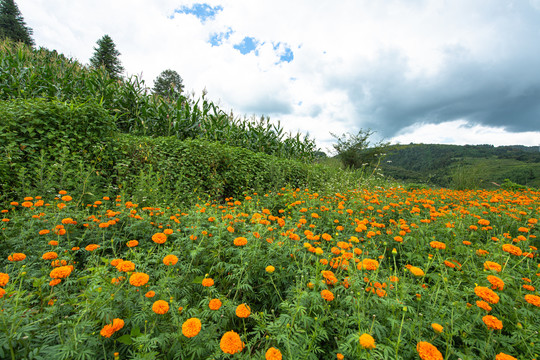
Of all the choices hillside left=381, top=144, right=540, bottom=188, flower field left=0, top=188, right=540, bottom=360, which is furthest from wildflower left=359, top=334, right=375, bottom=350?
hillside left=381, top=144, right=540, bottom=188

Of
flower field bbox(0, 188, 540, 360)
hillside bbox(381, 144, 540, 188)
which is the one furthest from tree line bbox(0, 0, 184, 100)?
hillside bbox(381, 144, 540, 188)

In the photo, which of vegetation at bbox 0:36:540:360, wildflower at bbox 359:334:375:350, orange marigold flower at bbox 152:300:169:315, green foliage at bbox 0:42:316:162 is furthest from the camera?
green foliage at bbox 0:42:316:162

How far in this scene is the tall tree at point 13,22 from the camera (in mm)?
27781

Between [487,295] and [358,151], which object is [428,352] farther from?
[358,151]

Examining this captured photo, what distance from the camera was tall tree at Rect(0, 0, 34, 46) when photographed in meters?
27.8

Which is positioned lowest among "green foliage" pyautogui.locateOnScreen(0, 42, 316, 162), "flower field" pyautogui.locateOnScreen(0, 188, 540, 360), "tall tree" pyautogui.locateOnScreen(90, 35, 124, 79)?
"flower field" pyautogui.locateOnScreen(0, 188, 540, 360)

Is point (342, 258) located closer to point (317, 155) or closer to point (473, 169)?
point (317, 155)

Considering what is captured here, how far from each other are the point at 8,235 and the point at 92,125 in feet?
7.21

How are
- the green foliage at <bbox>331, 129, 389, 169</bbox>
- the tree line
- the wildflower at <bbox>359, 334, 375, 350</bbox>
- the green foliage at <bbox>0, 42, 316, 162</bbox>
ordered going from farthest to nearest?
1. the tree line
2. the green foliage at <bbox>331, 129, 389, 169</bbox>
3. the green foliage at <bbox>0, 42, 316, 162</bbox>
4. the wildflower at <bbox>359, 334, 375, 350</bbox>

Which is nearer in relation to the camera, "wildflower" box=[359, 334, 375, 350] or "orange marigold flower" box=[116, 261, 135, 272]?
"wildflower" box=[359, 334, 375, 350]

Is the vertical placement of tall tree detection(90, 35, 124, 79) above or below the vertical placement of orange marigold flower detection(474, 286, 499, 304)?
above

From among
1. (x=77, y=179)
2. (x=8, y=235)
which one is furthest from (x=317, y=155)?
(x=8, y=235)

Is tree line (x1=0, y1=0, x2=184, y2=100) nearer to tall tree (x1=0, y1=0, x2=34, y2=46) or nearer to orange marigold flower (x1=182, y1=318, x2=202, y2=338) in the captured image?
tall tree (x1=0, y1=0, x2=34, y2=46)

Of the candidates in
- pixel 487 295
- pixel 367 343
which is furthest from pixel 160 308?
pixel 487 295
